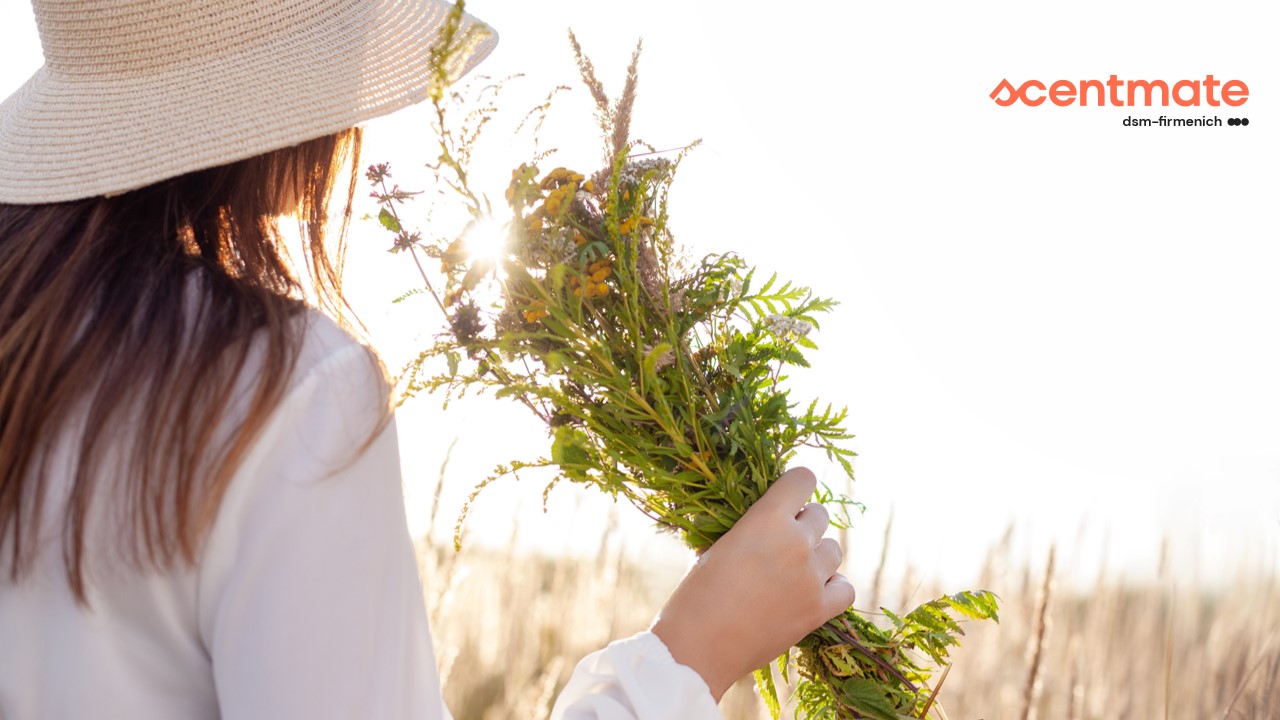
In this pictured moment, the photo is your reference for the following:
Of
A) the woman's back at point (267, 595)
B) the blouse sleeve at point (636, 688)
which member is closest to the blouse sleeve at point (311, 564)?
the woman's back at point (267, 595)

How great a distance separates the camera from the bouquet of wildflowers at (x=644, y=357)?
1.42 meters

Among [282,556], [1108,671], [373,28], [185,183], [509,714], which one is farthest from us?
[509,714]

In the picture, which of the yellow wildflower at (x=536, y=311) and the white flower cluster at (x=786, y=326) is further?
the white flower cluster at (x=786, y=326)

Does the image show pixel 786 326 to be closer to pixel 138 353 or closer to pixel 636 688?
pixel 636 688

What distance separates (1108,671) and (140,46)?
2870 millimetres

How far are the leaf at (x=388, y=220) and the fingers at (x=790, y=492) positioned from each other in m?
0.64

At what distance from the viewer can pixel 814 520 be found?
4.70 feet

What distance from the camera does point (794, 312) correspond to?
1.56m

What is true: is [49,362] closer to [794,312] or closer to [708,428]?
[708,428]

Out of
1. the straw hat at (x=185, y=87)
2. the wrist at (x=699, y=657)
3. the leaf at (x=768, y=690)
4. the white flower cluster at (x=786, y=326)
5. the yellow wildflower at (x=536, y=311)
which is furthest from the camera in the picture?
the leaf at (x=768, y=690)

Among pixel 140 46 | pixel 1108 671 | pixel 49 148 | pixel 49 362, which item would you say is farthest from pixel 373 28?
pixel 1108 671

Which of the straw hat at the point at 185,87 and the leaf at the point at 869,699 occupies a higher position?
the straw hat at the point at 185,87

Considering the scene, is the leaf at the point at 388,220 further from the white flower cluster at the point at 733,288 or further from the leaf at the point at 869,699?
the leaf at the point at 869,699

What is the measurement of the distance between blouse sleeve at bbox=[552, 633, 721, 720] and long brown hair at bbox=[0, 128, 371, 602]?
51 centimetres
